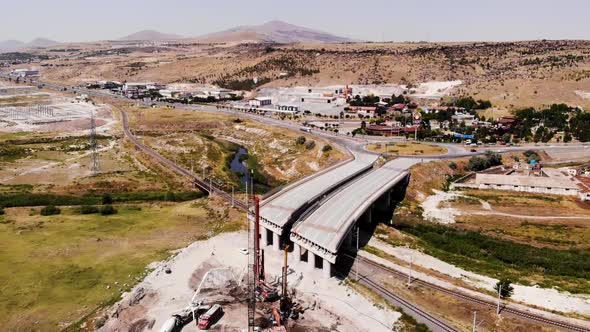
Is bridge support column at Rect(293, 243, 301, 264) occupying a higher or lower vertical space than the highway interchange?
lower

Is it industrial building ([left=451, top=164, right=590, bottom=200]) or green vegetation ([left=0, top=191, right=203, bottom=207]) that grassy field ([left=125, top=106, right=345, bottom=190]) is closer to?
green vegetation ([left=0, top=191, right=203, bottom=207])

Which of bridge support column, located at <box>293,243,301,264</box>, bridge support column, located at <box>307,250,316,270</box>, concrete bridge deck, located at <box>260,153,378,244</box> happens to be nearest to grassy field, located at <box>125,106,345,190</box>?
concrete bridge deck, located at <box>260,153,378,244</box>

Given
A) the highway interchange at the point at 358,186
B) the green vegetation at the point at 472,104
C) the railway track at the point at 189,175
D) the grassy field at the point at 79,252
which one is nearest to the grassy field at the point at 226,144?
the railway track at the point at 189,175

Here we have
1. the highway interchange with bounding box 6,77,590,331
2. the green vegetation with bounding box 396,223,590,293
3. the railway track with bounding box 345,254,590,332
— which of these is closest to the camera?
the railway track with bounding box 345,254,590,332

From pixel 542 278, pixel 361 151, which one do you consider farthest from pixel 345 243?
pixel 361 151

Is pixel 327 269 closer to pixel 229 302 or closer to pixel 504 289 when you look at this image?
pixel 229 302

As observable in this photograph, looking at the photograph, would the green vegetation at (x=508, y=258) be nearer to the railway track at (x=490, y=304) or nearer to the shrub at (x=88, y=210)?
the railway track at (x=490, y=304)
